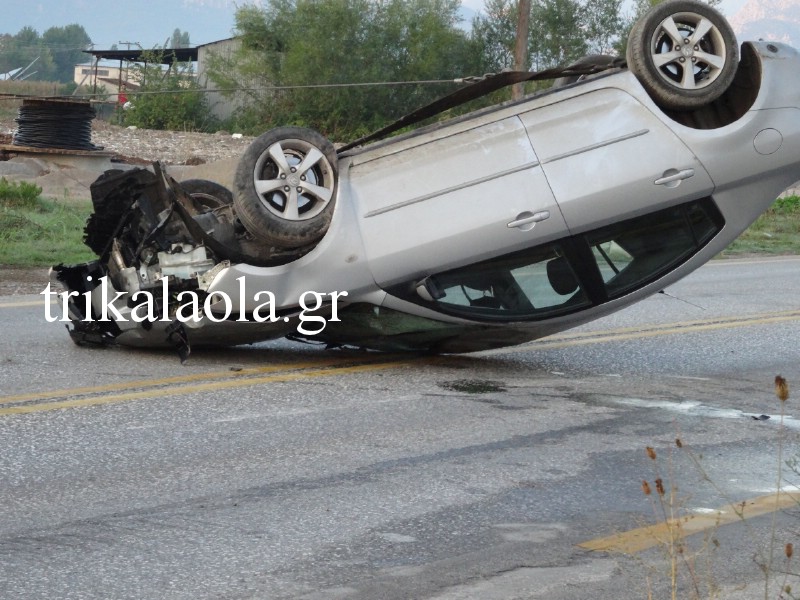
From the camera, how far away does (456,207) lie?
7.71m

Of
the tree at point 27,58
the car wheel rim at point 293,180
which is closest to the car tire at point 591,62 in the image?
the car wheel rim at point 293,180

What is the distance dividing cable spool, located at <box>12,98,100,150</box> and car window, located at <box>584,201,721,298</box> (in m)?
16.4

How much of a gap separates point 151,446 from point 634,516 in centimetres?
228

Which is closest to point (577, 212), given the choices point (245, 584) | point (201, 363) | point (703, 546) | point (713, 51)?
point (713, 51)

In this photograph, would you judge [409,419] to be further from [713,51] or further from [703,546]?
[713,51]

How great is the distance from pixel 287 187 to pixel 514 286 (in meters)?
1.50

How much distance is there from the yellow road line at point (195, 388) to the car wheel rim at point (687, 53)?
2508mm

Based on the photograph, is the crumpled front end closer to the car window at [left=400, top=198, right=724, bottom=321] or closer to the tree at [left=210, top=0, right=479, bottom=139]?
the car window at [left=400, top=198, right=724, bottom=321]

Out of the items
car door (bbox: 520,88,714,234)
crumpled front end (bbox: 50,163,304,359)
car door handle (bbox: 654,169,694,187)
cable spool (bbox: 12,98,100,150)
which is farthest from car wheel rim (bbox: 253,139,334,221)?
cable spool (bbox: 12,98,100,150)

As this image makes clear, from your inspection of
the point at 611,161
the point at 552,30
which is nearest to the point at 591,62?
the point at 611,161

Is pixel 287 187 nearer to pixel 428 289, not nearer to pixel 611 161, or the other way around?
pixel 428 289

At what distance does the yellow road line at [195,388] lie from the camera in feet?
22.3

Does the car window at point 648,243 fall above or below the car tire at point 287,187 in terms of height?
below

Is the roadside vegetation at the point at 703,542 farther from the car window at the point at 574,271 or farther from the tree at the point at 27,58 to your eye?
the tree at the point at 27,58
